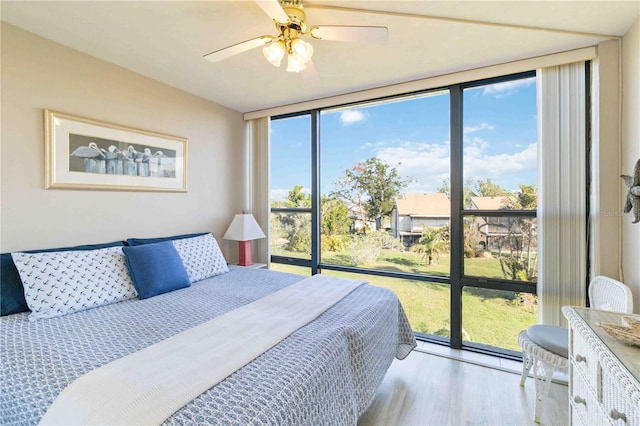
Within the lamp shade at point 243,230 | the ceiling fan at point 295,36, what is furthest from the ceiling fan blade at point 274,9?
the lamp shade at point 243,230

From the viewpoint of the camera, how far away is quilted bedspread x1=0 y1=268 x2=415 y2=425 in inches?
39.6

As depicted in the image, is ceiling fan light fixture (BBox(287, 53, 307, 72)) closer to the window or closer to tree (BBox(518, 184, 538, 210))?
the window

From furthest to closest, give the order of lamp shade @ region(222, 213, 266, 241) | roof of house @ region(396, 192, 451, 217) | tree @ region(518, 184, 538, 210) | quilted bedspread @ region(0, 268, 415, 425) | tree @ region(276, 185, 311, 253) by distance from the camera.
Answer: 1. tree @ region(276, 185, 311, 253)
2. lamp shade @ region(222, 213, 266, 241)
3. roof of house @ region(396, 192, 451, 217)
4. tree @ region(518, 184, 538, 210)
5. quilted bedspread @ region(0, 268, 415, 425)

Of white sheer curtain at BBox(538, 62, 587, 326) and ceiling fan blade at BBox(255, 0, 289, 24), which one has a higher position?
ceiling fan blade at BBox(255, 0, 289, 24)

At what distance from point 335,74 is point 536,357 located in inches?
102

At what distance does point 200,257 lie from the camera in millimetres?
2643

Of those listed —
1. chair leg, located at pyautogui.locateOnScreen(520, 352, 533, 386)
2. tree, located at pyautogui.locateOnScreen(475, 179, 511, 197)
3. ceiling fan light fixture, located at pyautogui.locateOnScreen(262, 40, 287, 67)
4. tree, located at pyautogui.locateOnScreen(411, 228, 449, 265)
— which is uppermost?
ceiling fan light fixture, located at pyautogui.locateOnScreen(262, 40, 287, 67)

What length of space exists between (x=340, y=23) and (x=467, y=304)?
2539mm

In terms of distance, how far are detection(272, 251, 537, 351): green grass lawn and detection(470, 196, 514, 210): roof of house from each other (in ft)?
1.52

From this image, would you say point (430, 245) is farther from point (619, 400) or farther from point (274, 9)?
point (274, 9)

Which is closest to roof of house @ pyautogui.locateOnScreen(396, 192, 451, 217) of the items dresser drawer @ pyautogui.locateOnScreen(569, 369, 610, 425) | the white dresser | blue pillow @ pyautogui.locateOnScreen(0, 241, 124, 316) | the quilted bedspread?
the quilted bedspread

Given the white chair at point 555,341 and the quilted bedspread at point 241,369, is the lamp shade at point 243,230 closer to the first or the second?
the quilted bedspread at point 241,369

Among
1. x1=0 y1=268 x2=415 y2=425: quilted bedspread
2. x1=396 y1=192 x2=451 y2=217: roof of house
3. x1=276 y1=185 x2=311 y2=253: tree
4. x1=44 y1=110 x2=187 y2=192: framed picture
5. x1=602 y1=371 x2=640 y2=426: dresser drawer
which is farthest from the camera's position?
x1=276 y1=185 x2=311 y2=253: tree

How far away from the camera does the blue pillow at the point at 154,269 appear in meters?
2.10
